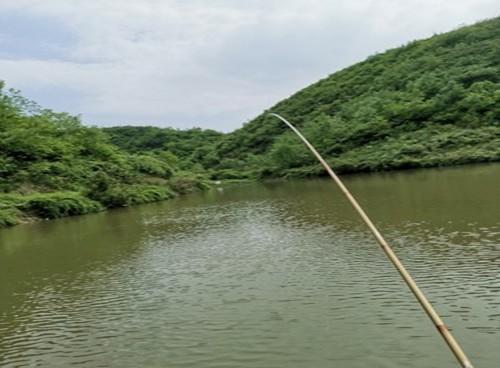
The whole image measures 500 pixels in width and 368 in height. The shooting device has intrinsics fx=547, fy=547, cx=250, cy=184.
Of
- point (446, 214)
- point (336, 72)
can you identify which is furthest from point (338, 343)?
point (336, 72)

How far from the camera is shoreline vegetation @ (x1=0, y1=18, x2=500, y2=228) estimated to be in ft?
135

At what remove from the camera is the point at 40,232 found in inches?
1081

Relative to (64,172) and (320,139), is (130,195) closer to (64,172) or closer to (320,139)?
(64,172)

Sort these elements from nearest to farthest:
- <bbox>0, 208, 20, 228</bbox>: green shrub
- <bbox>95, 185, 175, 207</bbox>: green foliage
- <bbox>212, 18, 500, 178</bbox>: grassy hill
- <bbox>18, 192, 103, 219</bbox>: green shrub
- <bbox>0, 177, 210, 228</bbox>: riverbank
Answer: <bbox>0, 208, 20, 228</bbox>: green shrub → <bbox>0, 177, 210, 228</bbox>: riverbank → <bbox>18, 192, 103, 219</bbox>: green shrub → <bbox>95, 185, 175, 207</bbox>: green foliage → <bbox>212, 18, 500, 178</bbox>: grassy hill

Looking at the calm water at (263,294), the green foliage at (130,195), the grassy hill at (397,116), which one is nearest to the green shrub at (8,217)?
the green foliage at (130,195)

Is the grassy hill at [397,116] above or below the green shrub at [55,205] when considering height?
above

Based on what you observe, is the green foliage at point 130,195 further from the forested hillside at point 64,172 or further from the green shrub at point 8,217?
the green shrub at point 8,217

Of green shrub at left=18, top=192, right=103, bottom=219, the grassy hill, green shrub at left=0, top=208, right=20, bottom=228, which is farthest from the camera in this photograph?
the grassy hill

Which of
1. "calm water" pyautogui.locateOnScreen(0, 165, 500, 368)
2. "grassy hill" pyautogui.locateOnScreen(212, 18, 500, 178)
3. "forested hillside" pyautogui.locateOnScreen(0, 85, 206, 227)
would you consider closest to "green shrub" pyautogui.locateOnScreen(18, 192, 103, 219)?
"forested hillside" pyautogui.locateOnScreen(0, 85, 206, 227)

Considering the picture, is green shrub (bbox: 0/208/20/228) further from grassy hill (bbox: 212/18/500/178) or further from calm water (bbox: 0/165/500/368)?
grassy hill (bbox: 212/18/500/178)

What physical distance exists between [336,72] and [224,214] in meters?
84.3

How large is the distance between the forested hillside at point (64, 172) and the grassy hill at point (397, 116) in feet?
59.1

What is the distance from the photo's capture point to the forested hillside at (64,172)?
35.5 meters

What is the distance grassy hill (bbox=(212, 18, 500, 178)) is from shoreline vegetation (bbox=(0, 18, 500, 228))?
17cm
